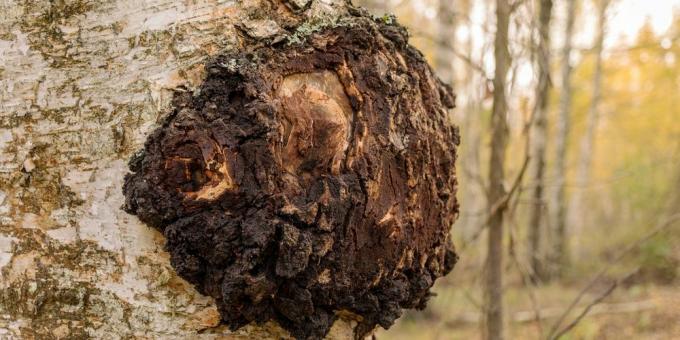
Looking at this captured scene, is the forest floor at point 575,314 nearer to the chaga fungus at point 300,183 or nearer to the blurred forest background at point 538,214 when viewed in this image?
the blurred forest background at point 538,214

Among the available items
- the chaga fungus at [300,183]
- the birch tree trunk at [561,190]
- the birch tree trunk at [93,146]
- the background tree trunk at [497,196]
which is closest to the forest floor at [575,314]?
the birch tree trunk at [561,190]

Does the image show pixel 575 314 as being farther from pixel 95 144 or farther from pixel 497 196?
pixel 95 144

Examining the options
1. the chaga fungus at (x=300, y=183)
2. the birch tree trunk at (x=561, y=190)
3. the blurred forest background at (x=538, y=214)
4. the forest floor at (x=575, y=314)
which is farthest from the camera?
the birch tree trunk at (x=561, y=190)

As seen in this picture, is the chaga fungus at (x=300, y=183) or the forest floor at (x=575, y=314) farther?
the forest floor at (x=575, y=314)

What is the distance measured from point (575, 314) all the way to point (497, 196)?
4.43 metres

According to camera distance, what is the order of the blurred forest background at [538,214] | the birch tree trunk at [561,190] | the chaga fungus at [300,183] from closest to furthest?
the chaga fungus at [300,183] → the blurred forest background at [538,214] → the birch tree trunk at [561,190]

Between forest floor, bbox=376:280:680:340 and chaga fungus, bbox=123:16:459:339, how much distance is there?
4.14 m

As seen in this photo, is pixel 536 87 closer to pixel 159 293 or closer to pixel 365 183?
pixel 365 183

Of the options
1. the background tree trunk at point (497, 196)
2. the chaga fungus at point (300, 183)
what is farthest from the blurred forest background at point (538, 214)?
the chaga fungus at point (300, 183)

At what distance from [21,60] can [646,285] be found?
7869mm

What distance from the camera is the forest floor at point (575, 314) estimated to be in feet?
18.2

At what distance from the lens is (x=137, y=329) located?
1.12 meters

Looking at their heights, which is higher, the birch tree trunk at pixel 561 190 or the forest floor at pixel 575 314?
the birch tree trunk at pixel 561 190

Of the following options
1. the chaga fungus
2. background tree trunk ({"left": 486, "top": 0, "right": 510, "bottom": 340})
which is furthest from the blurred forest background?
the chaga fungus
